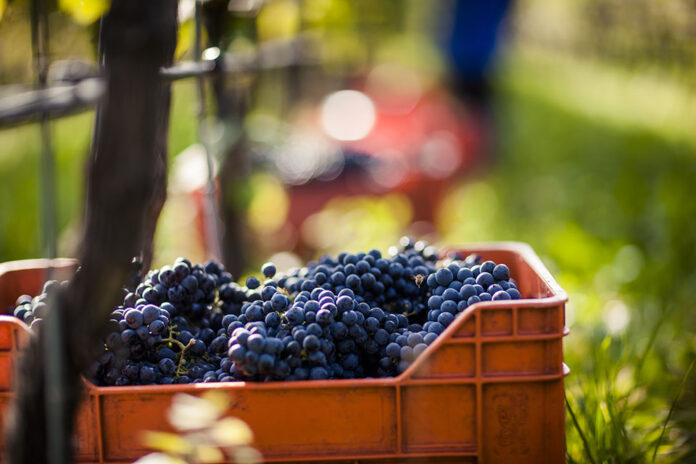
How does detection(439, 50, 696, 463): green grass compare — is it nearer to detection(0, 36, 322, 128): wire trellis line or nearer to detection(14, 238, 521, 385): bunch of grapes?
detection(14, 238, 521, 385): bunch of grapes

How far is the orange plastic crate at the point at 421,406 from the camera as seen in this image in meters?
1.27

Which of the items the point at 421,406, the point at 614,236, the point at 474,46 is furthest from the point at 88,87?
the point at 474,46

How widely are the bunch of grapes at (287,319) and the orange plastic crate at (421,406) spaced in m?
0.06

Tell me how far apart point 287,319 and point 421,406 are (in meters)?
0.31

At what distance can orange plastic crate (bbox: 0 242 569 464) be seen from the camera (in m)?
1.27

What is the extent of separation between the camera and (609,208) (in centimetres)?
385

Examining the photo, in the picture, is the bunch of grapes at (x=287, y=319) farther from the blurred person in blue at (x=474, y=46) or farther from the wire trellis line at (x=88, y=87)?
the blurred person in blue at (x=474, y=46)

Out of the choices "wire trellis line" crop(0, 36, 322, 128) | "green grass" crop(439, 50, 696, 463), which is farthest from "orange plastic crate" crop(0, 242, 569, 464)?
"wire trellis line" crop(0, 36, 322, 128)

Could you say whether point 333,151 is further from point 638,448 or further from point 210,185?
point 638,448

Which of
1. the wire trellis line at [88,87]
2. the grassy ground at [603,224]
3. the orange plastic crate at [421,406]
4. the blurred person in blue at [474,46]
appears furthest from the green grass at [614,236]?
the wire trellis line at [88,87]

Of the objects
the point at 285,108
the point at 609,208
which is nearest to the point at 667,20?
the point at 609,208

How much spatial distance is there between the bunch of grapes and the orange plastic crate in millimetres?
62

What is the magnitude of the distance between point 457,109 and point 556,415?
5.27m

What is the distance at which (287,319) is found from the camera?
1.37m
